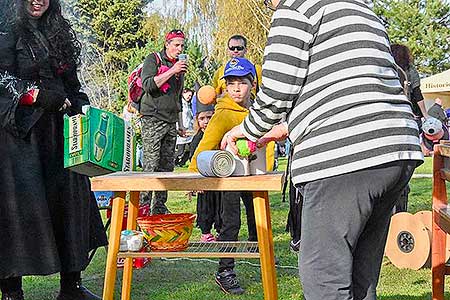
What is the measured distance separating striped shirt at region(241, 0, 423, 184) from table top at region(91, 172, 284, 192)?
0.95 meters

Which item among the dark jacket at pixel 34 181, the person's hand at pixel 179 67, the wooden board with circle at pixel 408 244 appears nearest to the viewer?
the dark jacket at pixel 34 181

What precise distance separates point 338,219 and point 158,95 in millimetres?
4376

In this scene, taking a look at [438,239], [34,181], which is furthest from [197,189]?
[438,239]

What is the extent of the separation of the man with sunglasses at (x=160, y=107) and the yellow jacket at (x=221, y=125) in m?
2.22

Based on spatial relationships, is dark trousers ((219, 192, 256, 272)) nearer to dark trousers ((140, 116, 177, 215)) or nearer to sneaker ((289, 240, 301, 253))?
sneaker ((289, 240, 301, 253))

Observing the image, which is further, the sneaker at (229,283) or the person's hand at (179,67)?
the person's hand at (179,67)

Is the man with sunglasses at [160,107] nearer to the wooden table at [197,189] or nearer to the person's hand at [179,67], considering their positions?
the person's hand at [179,67]

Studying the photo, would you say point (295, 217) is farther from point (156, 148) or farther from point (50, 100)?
point (50, 100)

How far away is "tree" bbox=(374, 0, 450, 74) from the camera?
102ft

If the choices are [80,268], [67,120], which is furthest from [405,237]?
[67,120]

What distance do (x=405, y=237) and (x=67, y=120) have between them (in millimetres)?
2826

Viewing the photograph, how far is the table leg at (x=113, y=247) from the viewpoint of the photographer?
3504 millimetres

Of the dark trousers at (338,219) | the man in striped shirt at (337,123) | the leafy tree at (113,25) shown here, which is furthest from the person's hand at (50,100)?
the leafy tree at (113,25)

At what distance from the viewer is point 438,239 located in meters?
3.83
